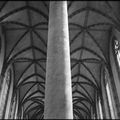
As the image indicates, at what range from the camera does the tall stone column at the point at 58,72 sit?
14.5 ft

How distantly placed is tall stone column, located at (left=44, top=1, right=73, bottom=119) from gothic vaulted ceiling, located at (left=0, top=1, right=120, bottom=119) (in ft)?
27.6

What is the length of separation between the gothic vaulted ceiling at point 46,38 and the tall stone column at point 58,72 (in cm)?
840

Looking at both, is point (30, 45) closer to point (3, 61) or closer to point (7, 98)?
point (3, 61)

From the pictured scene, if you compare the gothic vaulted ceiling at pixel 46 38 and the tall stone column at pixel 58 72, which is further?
the gothic vaulted ceiling at pixel 46 38

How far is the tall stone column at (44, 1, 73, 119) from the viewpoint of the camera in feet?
14.5

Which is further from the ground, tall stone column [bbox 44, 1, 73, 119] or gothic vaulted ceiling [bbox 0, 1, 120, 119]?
gothic vaulted ceiling [bbox 0, 1, 120, 119]

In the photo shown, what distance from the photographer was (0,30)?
51.1 feet

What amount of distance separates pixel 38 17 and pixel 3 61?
5.21 metres

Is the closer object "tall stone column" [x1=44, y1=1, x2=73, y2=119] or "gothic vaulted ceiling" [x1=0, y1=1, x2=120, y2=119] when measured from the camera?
"tall stone column" [x1=44, y1=1, x2=73, y2=119]

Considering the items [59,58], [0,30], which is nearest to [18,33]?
[0,30]

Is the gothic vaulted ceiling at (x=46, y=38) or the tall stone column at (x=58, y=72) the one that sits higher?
the gothic vaulted ceiling at (x=46, y=38)

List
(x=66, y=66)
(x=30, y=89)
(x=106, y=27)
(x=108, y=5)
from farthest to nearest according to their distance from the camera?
(x=30, y=89) → (x=106, y=27) → (x=108, y=5) → (x=66, y=66)

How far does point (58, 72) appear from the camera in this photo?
4980 mm

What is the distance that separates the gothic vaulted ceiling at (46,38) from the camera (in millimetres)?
14273
